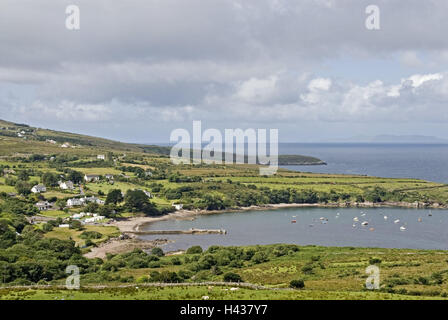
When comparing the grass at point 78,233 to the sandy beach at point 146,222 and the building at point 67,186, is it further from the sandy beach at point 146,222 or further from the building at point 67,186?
the building at point 67,186

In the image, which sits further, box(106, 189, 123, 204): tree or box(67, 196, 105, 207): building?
box(106, 189, 123, 204): tree

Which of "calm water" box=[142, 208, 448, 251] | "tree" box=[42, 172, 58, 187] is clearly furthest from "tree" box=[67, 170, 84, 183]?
"calm water" box=[142, 208, 448, 251]

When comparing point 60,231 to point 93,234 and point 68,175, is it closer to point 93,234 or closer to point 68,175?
point 93,234

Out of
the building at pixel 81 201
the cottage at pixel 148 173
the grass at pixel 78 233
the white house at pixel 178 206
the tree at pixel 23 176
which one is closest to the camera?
the grass at pixel 78 233

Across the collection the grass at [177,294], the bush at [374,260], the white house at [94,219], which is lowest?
the white house at [94,219]

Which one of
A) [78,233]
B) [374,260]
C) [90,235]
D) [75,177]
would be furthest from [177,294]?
[75,177]

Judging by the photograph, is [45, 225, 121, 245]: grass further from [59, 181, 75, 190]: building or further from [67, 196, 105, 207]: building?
[59, 181, 75, 190]: building

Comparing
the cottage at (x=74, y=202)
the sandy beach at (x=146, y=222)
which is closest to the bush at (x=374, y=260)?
the sandy beach at (x=146, y=222)

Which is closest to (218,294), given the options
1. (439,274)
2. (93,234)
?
(439,274)

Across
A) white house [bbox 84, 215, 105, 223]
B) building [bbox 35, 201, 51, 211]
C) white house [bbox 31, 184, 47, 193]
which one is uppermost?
white house [bbox 31, 184, 47, 193]
